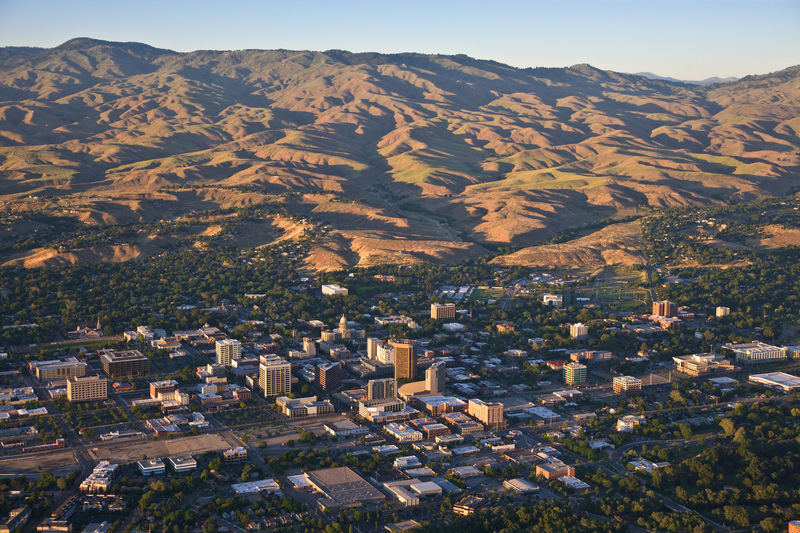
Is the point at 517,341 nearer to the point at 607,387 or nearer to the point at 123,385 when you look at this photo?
the point at 607,387

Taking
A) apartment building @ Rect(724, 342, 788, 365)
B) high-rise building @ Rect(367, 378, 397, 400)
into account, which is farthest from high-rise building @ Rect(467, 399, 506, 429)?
apartment building @ Rect(724, 342, 788, 365)

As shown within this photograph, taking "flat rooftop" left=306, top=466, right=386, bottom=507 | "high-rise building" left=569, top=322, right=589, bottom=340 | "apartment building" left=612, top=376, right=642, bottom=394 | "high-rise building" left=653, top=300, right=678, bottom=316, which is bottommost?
"flat rooftop" left=306, top=466, right=386, bottom=507

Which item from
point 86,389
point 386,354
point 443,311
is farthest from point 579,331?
point 86,389

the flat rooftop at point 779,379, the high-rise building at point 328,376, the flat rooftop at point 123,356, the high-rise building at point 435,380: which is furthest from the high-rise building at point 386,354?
the flat rooftop at point 779,379

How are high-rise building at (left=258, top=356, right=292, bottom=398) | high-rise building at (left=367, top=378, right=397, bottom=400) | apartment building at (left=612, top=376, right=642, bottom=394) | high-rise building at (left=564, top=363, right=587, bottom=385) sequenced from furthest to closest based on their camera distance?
high-rise building at (left=564, top=363, right=587, bottom=385), apartment building at (left=612, top=376, right=642, bottom=394), high-rise building at (left=258, top=356, right=292, bottom=398), high-rise building at (left=367, top=378, right=397, bottom=400)

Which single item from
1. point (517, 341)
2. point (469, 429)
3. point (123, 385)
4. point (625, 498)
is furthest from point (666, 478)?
point (123, 385)

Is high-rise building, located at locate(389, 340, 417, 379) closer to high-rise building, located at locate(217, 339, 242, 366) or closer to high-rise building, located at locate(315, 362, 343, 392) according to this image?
high-rise building, located at locate(315, 362, 343, 392)

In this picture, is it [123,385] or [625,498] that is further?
[123,385]
